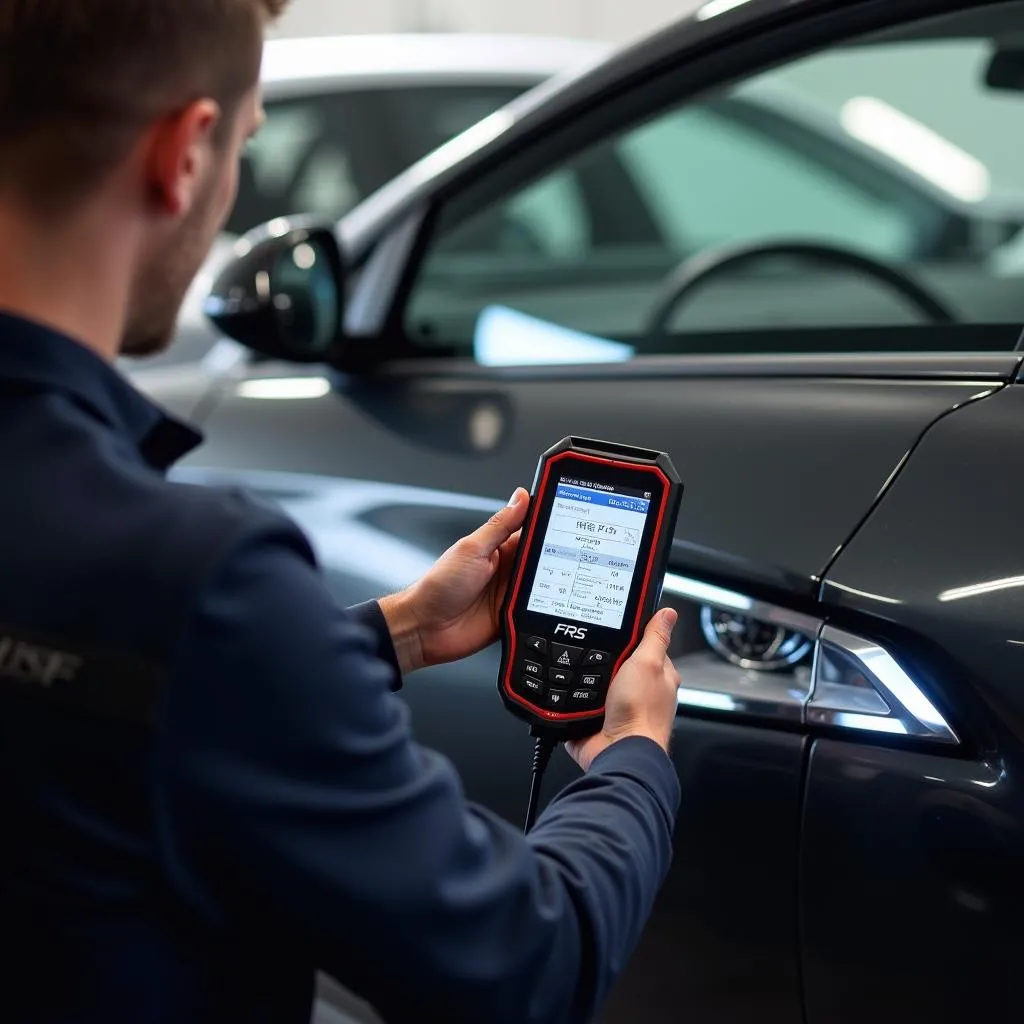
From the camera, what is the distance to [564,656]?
138 cm

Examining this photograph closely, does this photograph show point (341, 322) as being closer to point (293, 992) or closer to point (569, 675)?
point (569, 675)

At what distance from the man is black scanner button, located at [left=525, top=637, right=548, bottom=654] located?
1.28ft

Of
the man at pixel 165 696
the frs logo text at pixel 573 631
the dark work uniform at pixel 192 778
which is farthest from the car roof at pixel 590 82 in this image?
the dark work uniform at pixel 192 778

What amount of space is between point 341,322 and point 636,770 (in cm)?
116

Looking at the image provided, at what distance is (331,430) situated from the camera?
2076 mm

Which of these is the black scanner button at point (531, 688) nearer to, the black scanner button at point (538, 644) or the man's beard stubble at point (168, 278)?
the black scanner button at point (538, 644)

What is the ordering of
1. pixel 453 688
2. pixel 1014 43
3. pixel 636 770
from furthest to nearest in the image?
1. pixel 1014 43
2. pixel 453 688
3. pixel 636 770

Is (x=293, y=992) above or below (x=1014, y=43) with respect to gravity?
below

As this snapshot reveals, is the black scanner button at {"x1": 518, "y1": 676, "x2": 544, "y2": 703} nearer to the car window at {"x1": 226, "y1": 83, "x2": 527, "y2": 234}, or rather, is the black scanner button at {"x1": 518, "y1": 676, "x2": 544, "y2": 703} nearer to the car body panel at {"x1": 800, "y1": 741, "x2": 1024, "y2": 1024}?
the car body panel at {"x1": 800, "y1": 741, "x2": 1024, "y2": 1024}

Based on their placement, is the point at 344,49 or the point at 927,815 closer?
the point at 927,815

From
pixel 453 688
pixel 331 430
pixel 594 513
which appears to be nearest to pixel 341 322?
pixel 331 430

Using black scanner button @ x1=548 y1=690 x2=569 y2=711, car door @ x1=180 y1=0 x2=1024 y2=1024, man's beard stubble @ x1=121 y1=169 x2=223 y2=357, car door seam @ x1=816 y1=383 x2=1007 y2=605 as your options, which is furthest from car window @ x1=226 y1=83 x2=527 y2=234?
man's beard stubble @ x1=121 y1=169 x2=223 y2=357

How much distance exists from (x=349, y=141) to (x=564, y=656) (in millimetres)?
3197

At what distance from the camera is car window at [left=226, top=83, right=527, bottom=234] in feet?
14.1
